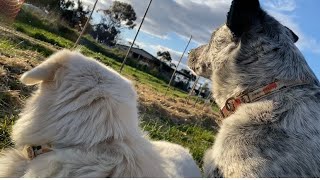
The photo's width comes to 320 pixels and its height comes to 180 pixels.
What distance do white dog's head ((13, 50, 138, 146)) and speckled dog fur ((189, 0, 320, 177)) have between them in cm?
107

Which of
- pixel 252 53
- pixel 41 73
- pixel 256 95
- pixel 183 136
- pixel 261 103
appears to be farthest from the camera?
pixel 183 136

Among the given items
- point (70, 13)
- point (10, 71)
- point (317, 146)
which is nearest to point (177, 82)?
point (70, 13)

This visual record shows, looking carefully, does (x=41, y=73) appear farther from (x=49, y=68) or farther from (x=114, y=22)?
(x=114, y=22)

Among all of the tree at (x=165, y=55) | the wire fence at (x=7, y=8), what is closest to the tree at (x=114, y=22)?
the tree at (x=165, y=55)

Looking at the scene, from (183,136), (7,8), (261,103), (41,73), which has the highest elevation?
(261,103)

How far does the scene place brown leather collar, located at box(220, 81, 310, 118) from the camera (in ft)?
12.5

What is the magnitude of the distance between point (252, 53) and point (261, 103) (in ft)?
1.92

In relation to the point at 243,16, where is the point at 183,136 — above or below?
below

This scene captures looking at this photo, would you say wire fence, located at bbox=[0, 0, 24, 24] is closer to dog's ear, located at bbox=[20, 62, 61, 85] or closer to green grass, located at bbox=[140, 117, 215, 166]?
green grass, located at bbox=[140, 117, 215, 166]

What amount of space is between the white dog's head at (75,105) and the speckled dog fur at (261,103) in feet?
3.51

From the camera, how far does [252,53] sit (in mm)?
4176

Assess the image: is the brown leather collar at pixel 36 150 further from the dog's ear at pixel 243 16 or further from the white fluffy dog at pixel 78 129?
the dog's ear at pixel 243 16

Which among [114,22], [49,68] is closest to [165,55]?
[114,22]

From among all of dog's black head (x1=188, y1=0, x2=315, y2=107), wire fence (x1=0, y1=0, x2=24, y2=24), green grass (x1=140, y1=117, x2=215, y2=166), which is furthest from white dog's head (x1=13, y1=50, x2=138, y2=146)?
wire fence (x1=0, y1=0, x2=24, y2=24)
